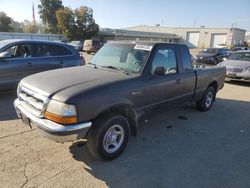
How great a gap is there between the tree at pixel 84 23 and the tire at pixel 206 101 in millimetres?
44535

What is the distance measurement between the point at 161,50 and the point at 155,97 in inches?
36.7

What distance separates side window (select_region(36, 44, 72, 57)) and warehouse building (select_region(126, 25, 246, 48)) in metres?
57.8

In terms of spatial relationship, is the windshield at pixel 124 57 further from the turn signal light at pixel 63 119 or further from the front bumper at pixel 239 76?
the front bumper at pixel 239 76

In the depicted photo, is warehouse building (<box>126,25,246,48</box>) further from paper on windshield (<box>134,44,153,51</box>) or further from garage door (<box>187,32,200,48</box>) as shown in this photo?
paper on windshield (<box>134,44,153,51</box>)

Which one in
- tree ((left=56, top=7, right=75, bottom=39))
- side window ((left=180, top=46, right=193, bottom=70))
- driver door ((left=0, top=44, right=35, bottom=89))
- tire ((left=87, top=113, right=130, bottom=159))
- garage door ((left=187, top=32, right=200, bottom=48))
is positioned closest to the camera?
tire ((left=87, top=113, right=130, bottom=159))

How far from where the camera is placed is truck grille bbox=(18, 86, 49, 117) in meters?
3.13

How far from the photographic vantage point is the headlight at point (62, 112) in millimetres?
2943

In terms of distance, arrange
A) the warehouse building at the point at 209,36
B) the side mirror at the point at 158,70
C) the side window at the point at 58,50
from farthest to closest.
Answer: the warehouse building at the point at 209,36 → the side window at the point at 58,50 → the side mirror at the point at 158,70

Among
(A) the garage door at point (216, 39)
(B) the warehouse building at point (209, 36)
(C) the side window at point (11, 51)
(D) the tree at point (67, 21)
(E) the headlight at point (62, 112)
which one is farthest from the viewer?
(A) the garage door at point (216, 39)

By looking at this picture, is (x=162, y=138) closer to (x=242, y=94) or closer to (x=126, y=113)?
(x=126, y=113)

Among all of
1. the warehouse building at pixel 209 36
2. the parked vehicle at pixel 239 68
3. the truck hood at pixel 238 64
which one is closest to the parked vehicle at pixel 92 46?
the parked vehicle at pixel 239 68

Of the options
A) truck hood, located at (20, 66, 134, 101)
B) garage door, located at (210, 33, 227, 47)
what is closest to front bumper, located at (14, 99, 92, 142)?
truck hood, located at (20, 66, 134, 101)

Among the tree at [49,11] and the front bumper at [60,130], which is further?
the tree at [49,11]

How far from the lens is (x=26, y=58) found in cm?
673
